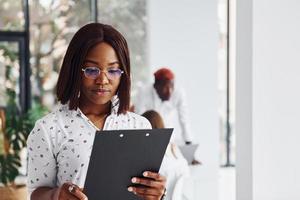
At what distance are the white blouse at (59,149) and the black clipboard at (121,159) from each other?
0.29ft

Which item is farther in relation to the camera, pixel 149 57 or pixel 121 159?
pixel 149 57

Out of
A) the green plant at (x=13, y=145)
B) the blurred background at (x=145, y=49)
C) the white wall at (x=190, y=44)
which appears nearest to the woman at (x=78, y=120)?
the green plant at (x=13, y=145)

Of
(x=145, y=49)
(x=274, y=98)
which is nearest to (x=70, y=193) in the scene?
(x=274, y=98)

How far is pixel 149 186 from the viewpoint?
156 cm

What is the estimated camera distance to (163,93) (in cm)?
570

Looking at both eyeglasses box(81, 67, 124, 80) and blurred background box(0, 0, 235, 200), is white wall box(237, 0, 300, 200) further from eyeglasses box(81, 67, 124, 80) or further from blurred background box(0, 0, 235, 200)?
blurred background box(0, 0, 235, 200)

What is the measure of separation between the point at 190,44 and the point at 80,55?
5576 mm

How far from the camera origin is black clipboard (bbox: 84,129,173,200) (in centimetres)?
148

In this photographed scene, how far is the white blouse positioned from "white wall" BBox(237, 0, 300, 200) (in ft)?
3.90

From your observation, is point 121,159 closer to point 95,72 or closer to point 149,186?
point 149,186

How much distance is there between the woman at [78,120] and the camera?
1.55 metres

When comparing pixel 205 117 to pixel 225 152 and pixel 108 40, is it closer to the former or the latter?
pixel 225 152

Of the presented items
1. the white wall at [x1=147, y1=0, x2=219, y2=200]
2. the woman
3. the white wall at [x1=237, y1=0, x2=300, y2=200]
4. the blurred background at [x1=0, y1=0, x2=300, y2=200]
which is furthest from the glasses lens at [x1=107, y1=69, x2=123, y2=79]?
the white wall at [x1=147, y1=0, x2=219, y2=200]

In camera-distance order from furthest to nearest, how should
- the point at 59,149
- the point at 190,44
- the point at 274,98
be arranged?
1. the point at 190,44
2. the point at 274,98
3. the point at 59,149
